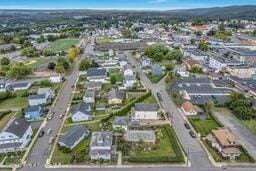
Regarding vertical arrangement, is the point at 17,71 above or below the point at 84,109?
below

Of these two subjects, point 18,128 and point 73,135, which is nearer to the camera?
point 73,135

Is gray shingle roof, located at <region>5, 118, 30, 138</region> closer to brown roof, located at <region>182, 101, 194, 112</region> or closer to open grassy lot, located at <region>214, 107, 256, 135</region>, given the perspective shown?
brown roof, located at <region>182, 101, 194, 112</region>

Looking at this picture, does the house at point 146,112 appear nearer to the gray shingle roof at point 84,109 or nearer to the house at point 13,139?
the gray shingle roof at point 84,109

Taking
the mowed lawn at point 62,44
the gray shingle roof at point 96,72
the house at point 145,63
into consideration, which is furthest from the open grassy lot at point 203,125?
the mowed lawn at point 62,44

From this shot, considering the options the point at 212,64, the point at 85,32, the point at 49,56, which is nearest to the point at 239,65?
the point at 212,64

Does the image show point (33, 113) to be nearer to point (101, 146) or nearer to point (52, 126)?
point (52, 126)

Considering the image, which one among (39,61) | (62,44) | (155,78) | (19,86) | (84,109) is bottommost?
(62,44)

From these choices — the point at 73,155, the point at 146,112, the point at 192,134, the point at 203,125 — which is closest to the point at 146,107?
the point at 146,112
